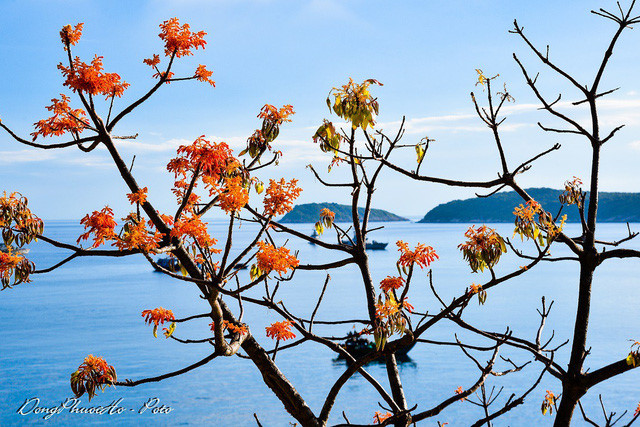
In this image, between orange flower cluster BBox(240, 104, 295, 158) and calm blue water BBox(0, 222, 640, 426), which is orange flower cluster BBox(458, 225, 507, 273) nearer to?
orange flower cluster BBox(240, 104, 295, 158)

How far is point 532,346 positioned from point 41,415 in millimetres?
48659

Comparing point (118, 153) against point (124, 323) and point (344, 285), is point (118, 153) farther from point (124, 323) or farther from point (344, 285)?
point (344, 285)

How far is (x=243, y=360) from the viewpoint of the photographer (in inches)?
2376

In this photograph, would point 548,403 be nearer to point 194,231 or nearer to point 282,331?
point 282,331

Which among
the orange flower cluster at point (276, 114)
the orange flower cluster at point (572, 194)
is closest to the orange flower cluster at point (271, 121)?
the orange flower cluster at point (276, 114)

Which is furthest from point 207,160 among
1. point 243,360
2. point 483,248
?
point 243,360

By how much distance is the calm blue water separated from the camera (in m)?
44.7

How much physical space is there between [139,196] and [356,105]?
161cm

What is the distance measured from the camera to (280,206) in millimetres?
3883

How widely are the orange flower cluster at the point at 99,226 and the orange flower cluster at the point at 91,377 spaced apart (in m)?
0.81

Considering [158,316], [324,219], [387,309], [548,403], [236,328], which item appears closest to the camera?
[387,309]

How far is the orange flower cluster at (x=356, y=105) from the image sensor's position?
13.0ft

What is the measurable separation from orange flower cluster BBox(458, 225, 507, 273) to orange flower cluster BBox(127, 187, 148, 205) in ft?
6.95

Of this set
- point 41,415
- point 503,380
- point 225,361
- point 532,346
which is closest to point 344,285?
point 225,361
